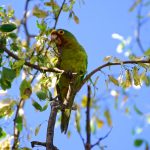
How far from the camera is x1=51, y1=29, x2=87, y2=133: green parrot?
229 centimetres

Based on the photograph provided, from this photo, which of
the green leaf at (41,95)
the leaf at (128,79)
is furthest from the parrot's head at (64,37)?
the green leaf at (41,95)

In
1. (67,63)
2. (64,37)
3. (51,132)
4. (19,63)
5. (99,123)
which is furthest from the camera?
(64,37)

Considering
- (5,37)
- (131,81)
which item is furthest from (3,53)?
(131,81)

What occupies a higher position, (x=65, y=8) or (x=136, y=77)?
(x=65, y=8)

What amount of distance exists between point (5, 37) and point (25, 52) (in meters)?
0.23

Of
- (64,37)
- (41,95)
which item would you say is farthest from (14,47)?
(64,37)

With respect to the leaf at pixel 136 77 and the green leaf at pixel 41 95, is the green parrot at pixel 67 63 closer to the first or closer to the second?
the green leaf at pixel 41 95

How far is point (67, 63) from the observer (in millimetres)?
2885

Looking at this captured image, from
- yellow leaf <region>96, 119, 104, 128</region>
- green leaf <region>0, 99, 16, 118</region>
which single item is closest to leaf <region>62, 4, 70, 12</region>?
green leaf <region>0, 99, 16, 118</region>

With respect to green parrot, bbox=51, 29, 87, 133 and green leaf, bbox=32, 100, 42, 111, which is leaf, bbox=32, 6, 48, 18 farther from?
green leaf, bbox=32, 100, 42, 111

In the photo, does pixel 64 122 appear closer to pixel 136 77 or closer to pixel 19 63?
pixel 136 77

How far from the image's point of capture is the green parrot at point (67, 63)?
2.29 m

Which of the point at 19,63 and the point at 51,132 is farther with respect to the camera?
the point at 19,63

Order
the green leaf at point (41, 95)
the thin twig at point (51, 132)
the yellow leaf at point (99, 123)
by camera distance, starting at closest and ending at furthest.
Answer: the thin twig at point (51, 132)
the green leaf at point (41, 95)
the yellow leaf at point (99, 123)
